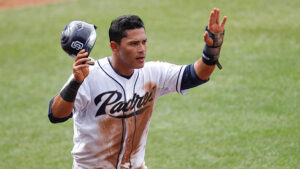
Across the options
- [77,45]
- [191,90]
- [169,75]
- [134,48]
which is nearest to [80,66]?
[77,45]

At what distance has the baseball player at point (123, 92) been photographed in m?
5.15

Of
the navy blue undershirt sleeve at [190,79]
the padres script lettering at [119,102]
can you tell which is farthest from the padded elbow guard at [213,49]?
the padres script lettering at [119,102]

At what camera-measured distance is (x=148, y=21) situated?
17.6 metres

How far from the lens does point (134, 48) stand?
518 cm

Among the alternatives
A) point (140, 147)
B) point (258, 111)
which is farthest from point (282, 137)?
point (140, 147)

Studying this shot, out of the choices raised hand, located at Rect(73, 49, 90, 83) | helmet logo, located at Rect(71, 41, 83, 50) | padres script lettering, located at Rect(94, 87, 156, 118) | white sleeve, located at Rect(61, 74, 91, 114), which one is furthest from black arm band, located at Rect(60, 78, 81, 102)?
padres script lettering, located at Rect(94, 87, 156, 118)

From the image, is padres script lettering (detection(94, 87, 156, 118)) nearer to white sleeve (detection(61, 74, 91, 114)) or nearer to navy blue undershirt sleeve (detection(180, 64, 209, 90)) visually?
white sleeve (detection(61, 74, 91, 114))

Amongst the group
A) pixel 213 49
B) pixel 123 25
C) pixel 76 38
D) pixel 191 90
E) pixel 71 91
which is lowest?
pixel 191 90

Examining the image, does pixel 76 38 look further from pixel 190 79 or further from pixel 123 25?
pixel 190 79

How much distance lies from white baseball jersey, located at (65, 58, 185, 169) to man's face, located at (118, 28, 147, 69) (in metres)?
0.28

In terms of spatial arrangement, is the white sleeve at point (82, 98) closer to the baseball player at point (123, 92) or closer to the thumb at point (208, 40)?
the baseball player at point (123, 92)

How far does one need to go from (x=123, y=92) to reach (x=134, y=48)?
49 cm

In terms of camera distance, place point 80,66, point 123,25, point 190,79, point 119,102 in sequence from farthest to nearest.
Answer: point 190,79, point 119,102, point 123,25, point 80,66

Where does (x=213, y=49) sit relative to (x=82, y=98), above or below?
above
